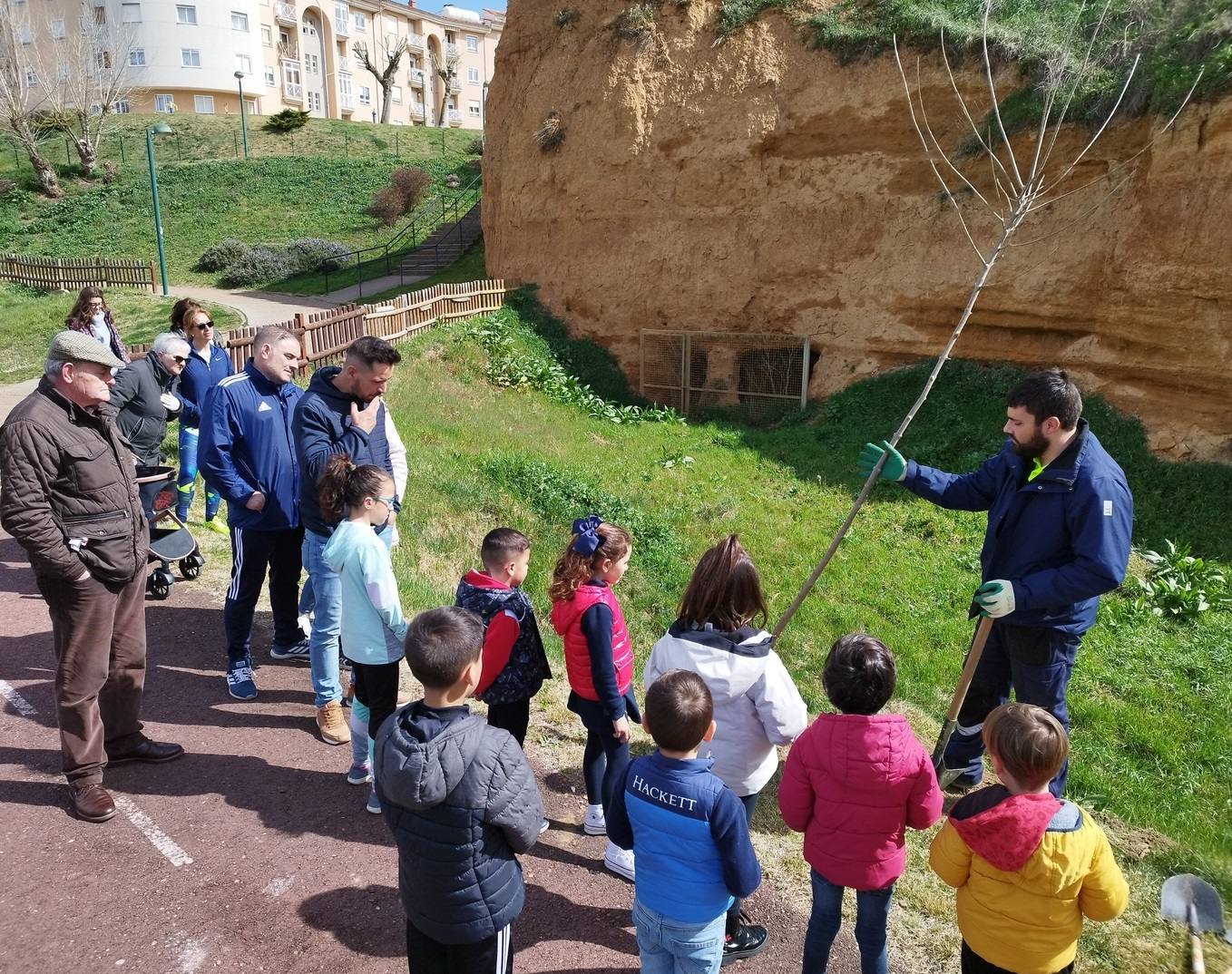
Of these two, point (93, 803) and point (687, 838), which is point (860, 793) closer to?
point (687, 838)

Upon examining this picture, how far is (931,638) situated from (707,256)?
10.2 m

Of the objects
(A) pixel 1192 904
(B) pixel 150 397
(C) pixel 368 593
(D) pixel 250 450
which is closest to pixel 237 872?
(C) pixel 368 593

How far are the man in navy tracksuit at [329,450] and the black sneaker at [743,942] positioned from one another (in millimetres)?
2413

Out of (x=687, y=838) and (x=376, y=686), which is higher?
(x=687, y=838)

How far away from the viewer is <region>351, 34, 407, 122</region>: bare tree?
54.8 meters

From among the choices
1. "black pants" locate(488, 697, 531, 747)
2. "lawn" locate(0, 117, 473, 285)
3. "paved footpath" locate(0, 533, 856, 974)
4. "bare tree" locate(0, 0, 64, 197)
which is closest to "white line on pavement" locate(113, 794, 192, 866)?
"paved footpath" locate(0, 533, 856, 974)

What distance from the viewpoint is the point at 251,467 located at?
5145 millimetres

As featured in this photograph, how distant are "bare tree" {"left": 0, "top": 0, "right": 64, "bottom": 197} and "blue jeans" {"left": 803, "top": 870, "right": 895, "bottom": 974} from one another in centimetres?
4407

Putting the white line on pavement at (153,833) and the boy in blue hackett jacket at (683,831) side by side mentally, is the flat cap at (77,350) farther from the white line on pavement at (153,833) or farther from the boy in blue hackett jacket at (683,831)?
the boy in blue hackett jacket at (683,831)

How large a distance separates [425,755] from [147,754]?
2727 millimetres

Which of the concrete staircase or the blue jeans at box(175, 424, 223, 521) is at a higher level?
the concrete staircase

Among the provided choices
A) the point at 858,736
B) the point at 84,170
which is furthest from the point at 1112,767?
the point at 84,170

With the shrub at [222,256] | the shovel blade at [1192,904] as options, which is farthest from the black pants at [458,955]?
the shrub at [222,256]

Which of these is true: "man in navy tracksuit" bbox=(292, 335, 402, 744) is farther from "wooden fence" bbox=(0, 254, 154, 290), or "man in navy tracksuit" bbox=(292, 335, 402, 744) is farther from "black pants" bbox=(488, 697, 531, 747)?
"wooden fence" bbox=(0, 254, 154, 290)
